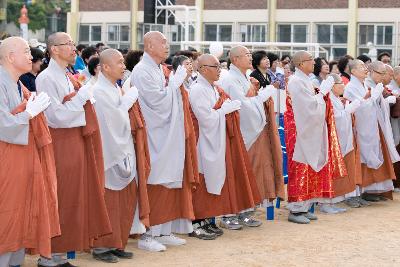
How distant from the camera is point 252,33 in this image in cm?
2619

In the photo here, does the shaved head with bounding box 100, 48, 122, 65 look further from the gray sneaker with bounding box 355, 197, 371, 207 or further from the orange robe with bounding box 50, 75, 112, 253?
the gray sneaker with bounding box 355, 197, 371, 207

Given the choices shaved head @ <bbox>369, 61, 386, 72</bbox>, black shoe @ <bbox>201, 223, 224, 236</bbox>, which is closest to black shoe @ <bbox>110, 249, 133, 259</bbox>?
black shoe @ <bbox>201, 223, 224, 236</bbox>

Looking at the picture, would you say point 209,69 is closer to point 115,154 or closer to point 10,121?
point 115,154

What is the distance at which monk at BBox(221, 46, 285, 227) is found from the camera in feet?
24.1

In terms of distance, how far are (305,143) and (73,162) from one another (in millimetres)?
3039

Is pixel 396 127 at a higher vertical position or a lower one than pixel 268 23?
lower

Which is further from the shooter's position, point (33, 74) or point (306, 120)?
point (306, 120)

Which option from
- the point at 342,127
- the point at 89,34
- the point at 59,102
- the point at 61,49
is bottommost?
the point at 342,127

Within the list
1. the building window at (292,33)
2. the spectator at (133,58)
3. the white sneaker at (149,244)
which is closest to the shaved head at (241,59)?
the spectator at (133,58)

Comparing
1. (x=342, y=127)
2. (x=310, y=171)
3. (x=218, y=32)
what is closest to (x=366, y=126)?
(x=342, y=127)

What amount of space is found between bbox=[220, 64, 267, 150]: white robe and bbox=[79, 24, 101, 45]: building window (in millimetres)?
21807

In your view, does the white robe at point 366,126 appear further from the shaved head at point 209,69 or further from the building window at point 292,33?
the building window at point 292,33

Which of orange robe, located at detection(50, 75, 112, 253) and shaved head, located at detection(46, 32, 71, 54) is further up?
shaved head, located at detection(46, 32, 71, 54)

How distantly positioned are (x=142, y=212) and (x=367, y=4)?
19.7 meters
